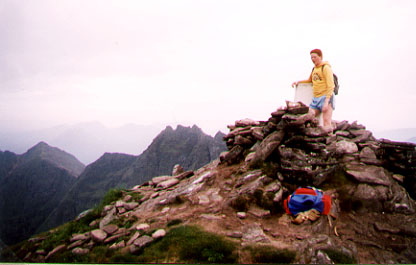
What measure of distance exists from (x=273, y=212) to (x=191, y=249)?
3.56m

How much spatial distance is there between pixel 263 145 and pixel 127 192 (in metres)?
8.69

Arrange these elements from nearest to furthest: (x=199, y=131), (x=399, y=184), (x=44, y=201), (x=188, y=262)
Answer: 1. (x=188, y=262)
2. (x=399, y=184)
3. (x=199, y=131)
4. (x=44, y=201)

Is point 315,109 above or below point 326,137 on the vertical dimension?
above

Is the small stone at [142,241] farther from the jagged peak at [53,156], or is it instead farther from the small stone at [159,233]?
the jagged peak at [53,156]

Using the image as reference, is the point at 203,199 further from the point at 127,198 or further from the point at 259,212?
the point at 127,198

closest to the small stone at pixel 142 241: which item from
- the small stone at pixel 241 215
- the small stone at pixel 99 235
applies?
the small stone at pixel 99 235

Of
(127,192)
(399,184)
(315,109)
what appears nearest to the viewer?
(399,184)

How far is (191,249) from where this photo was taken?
652cm

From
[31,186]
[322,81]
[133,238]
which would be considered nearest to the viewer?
[133,238]

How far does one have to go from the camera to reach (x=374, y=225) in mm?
7566

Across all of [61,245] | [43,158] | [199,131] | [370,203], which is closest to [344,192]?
[370,203]

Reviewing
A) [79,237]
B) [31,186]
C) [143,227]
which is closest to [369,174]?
[143,227]

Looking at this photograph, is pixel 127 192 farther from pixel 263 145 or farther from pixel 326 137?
pixel 326 137

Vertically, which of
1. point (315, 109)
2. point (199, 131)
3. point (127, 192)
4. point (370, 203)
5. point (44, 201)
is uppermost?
point (315, 109)
